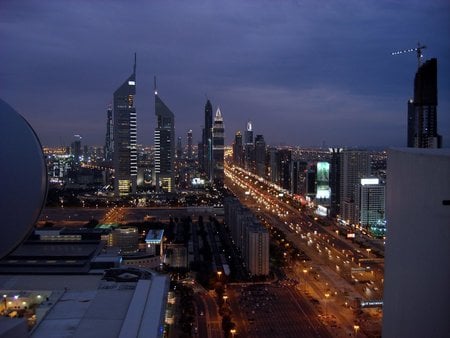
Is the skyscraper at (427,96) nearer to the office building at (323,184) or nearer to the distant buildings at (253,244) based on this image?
the distant buildings at (253,244)

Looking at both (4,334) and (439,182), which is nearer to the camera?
(4,334)

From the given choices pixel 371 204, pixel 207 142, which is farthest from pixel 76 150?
pixel 371 204

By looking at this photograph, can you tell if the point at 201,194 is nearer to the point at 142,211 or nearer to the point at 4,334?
the point at 142,211

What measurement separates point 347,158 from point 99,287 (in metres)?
13.5

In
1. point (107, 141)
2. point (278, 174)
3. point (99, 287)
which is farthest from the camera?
point (107, 141)

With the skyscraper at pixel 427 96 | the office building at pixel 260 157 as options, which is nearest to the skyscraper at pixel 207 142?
the office building at pixel 260 157

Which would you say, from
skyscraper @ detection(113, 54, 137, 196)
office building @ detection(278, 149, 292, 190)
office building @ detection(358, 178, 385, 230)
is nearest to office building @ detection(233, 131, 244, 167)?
office building @ detection(278, 149, 292, 190)

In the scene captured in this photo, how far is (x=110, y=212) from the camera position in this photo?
18.0 m

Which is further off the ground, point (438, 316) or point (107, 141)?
point (107, 141)

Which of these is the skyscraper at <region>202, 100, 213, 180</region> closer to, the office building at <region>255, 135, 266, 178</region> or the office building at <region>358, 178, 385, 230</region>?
the office building at <region>255, 135, 266, 178</region>

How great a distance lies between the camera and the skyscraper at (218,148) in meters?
28.6

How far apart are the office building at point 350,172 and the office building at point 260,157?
12.1 m

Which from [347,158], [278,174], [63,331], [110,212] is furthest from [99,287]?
[278,174]

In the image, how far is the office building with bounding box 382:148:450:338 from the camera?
1.50m
